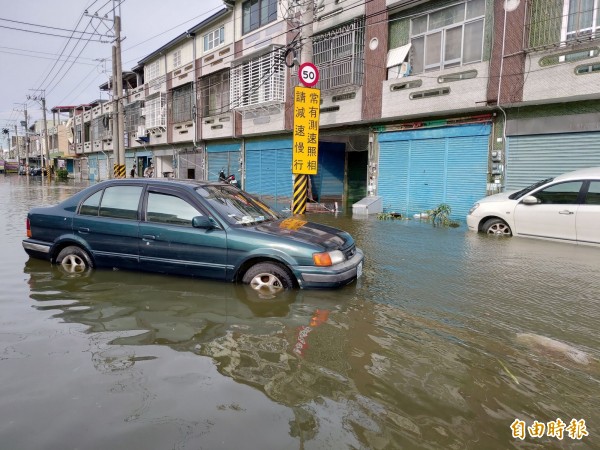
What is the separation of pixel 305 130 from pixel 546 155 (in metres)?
6.83

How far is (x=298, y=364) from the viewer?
129 inches

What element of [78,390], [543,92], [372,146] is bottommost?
[78,390]

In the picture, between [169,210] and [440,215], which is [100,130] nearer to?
[440,215]

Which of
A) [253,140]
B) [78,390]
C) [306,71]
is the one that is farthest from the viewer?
[253,140]

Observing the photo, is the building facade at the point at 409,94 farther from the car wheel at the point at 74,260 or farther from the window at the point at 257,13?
the car wheel at the point at 74,260

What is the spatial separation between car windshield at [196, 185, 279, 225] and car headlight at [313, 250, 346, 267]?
1.05 m

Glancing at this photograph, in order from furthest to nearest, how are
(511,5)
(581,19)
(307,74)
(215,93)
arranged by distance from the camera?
(215,93), (307,74), (511,5), (581,19)

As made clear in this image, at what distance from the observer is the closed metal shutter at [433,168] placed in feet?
42.2

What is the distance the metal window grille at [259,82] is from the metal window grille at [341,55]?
2.02 metres

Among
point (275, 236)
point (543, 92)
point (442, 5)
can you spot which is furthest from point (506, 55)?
point (275, 236)

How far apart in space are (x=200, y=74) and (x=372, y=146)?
1426cm

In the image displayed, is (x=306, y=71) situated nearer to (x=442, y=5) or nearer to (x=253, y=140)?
(x=442, y=5)

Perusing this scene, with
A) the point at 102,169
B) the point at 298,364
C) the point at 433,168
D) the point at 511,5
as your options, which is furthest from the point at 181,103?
the point at 298,364

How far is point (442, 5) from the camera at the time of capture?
13.3m
